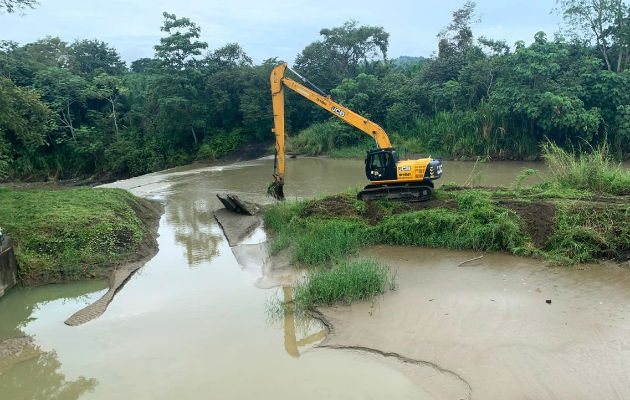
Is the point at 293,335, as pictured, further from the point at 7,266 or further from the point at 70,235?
the point at 70,235

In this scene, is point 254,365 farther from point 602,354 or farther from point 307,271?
point 602,354

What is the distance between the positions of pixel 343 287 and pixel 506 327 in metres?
2.71

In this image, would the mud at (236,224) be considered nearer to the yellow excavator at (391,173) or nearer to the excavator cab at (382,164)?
the yellow excavator at (391,173)

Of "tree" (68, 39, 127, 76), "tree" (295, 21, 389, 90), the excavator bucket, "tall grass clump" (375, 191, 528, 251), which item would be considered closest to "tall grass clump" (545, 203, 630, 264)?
"tall grass clump" (375, 191, 528, 251)

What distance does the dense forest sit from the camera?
23.2m

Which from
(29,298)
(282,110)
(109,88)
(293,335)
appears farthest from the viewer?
(109,88)

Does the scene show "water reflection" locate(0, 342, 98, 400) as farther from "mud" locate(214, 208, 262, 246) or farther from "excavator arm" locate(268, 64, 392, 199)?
"excavator arm" locate(268, 64, 392, 199)

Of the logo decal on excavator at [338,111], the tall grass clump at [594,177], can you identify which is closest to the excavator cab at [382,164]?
the logo decal on excavator at [338,111]

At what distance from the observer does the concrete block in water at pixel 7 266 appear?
952 centimetres

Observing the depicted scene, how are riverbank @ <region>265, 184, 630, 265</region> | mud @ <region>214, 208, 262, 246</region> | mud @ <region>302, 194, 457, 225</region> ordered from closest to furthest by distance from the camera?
riverbank @ <region>265, 184, 630, 265</region> < mud @ <region>302, 194, 457, 225</region> < mud @ <region>214, 208, 262, 246</region>

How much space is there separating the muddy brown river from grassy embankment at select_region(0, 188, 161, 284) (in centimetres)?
60

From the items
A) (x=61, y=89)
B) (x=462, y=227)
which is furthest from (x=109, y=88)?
(x=462, y=227)

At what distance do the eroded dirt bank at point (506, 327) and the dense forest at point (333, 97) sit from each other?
53.8 feet

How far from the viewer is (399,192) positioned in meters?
13.1
